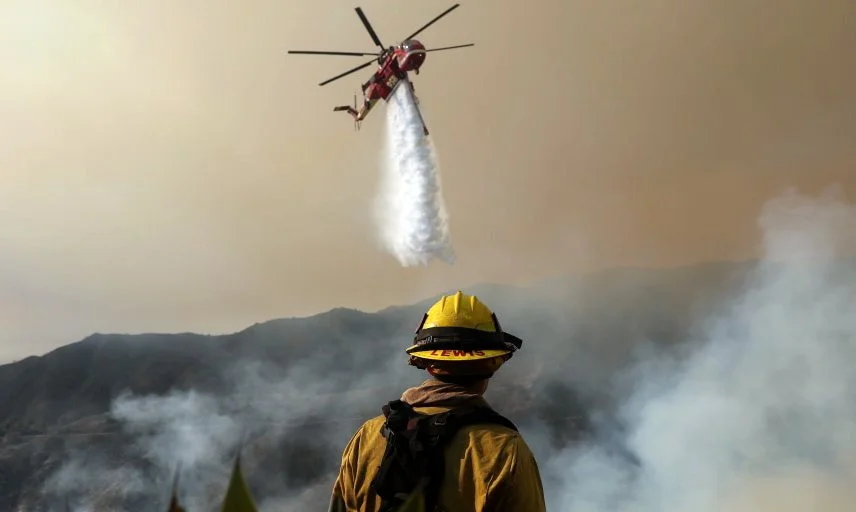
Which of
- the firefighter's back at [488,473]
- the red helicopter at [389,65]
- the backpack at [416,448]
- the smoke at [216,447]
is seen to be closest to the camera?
the firefighter's back at [488,473]

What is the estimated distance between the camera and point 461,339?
2.63 m

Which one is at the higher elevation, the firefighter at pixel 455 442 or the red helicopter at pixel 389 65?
the red helicopter at pixel 389 65

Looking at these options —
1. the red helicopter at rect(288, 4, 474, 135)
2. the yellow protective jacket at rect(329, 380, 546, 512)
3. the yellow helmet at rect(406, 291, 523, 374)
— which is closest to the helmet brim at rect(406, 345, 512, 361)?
the yellow helmet at rect(406, 291, 523, 374)

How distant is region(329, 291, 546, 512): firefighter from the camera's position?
7.42 feet

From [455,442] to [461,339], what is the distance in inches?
17.6

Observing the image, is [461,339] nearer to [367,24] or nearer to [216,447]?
[367,24]

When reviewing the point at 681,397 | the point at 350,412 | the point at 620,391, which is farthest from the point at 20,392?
the point at 681,397

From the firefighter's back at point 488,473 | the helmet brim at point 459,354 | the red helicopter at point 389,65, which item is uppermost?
the red helicopter at point 389,65

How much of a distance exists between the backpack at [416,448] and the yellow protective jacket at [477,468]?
3 cm

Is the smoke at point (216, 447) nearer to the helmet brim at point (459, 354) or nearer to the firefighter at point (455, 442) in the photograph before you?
the firefighter at point (455, 442)

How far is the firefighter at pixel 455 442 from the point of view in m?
2.26

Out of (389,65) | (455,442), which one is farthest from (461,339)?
(389,65)

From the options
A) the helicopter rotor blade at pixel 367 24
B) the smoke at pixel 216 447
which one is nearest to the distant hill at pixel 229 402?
the smoke at pixel 216 447

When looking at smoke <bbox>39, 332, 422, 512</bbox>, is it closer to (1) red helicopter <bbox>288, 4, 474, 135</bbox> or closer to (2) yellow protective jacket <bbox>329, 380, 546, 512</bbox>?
(1) red helicopter <bbox>288, 4, 474, 135</bbox>
